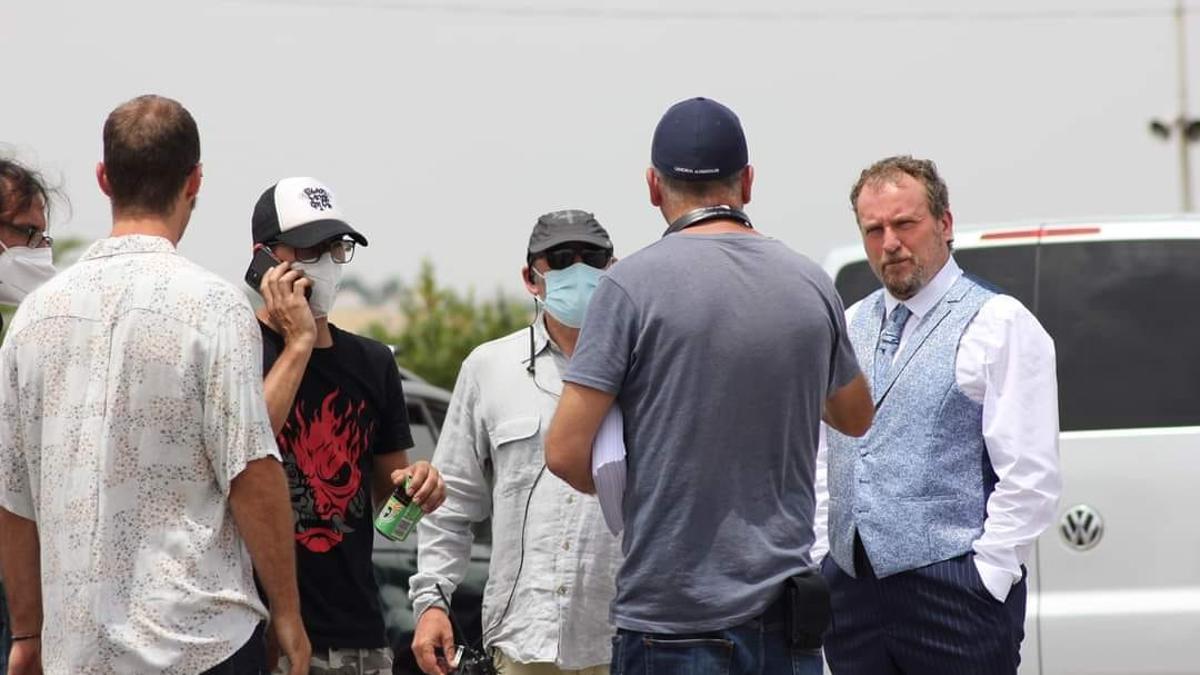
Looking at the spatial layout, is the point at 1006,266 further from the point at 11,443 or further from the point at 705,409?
A: the point at 11,443

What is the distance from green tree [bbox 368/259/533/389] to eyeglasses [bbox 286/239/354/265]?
108 feet

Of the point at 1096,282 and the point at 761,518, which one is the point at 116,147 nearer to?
the point at 761,518

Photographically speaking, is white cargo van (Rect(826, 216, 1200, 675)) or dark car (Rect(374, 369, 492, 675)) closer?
white cargo van (Rect(826, 216, 1200, 675))

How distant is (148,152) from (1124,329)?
13.1 ft

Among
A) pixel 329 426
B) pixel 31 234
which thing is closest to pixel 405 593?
pixel 31 234

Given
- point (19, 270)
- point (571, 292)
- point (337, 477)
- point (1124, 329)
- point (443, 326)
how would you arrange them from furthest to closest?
point (443, 326) < point (1124, 329) < point (571, 292) < point (19, 270) < point (337, 477)

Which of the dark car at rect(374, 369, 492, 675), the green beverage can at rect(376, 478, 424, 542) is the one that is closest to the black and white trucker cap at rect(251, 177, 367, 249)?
the green beverage can at rect(376, 478, 424, 542)

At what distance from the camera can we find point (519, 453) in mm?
5105

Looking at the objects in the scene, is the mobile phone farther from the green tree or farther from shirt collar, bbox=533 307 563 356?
the green tree

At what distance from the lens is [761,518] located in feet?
13.0

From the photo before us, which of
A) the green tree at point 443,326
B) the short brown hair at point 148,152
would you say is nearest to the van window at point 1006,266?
the short brown hair at point 148,152

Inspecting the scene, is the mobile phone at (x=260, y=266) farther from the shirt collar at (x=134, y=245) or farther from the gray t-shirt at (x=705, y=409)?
the gray t-shirt at (x=705, y=409)

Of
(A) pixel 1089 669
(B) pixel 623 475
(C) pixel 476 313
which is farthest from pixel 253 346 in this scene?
(C) pixel 476 313

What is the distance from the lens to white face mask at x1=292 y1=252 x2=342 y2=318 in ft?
15.2
